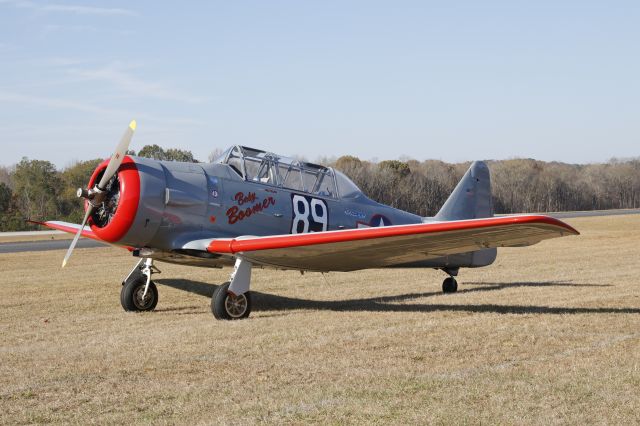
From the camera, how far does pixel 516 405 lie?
4.81 m

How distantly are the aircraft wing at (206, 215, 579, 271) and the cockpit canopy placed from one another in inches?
52.7

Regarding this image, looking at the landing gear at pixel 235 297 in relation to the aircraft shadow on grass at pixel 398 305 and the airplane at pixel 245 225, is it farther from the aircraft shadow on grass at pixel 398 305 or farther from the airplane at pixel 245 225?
the aircraft shadow on grass at pixel 398 305

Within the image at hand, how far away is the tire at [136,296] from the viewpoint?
10688 mm

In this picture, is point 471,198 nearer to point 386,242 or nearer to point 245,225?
point 245,225

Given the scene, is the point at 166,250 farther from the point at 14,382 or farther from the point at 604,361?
the point at 604,361

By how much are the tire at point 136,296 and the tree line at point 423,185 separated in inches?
831

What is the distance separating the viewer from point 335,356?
668 cm

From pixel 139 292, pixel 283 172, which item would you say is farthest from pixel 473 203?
pixel 139 292

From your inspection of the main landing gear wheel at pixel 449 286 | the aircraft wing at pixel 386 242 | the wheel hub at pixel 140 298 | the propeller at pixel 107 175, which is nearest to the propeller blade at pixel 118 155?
the propeller at pixel 107 175

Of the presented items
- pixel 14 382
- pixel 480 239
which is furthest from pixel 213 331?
pixel 480 239

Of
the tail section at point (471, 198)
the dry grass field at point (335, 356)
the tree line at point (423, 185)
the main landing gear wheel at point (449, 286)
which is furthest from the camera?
the tree line at point (423, 185)

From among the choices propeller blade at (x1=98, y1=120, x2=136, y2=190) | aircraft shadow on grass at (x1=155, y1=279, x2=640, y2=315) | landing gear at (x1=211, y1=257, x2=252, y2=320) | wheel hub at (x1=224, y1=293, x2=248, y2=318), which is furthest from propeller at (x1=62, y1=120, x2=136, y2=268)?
aircraft shadow on grass at (x1=155, y1=279, x2=640, y2=315)

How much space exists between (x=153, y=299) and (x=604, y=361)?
267 inches

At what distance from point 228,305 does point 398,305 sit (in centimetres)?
268
